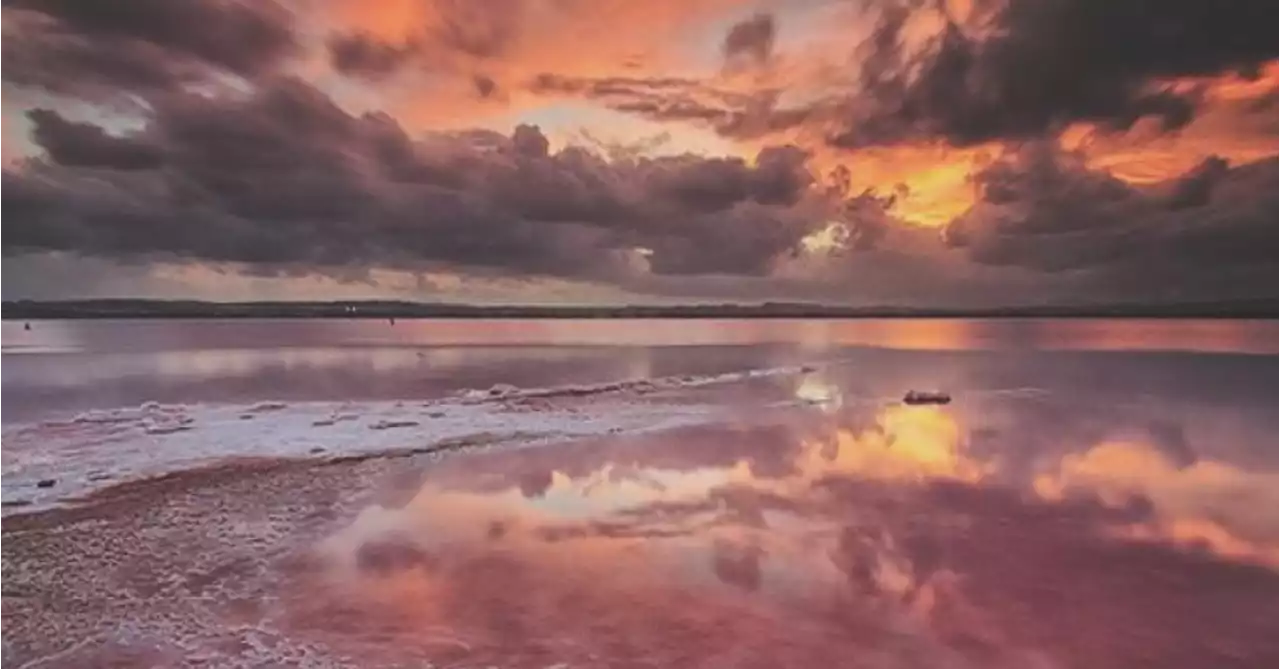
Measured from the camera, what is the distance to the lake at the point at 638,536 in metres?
3.67

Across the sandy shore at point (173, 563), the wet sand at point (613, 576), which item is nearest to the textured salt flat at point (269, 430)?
the sandy shore at point (173, 563)

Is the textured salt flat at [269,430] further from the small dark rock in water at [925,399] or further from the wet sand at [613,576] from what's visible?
the small dark rock in water at [925,399]

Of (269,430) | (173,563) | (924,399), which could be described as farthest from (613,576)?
(924,399)

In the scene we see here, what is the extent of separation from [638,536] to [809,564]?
1.12 m

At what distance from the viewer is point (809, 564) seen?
187 inches

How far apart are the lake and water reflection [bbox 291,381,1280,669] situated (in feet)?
0.08

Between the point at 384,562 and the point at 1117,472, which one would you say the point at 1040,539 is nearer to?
the point at 1117,472

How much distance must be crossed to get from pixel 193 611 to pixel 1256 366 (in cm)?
2392

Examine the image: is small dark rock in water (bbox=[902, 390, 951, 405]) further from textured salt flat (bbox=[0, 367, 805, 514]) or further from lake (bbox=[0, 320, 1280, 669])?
textured salt flat (bbox=[0, 367, 805, 514])

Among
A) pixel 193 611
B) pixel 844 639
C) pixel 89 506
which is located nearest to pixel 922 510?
pixel 844 639

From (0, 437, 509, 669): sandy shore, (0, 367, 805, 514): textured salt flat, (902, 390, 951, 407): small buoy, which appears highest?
(902, 390, 951, 407): small buoy

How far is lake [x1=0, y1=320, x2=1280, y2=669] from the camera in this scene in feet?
12.0

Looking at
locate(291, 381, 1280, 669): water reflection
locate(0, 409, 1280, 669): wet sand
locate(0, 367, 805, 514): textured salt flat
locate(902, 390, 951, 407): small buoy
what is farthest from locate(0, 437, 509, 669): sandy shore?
locate(902, 390, 951, 407): small buoy

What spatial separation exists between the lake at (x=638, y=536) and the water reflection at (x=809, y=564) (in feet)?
0.08
